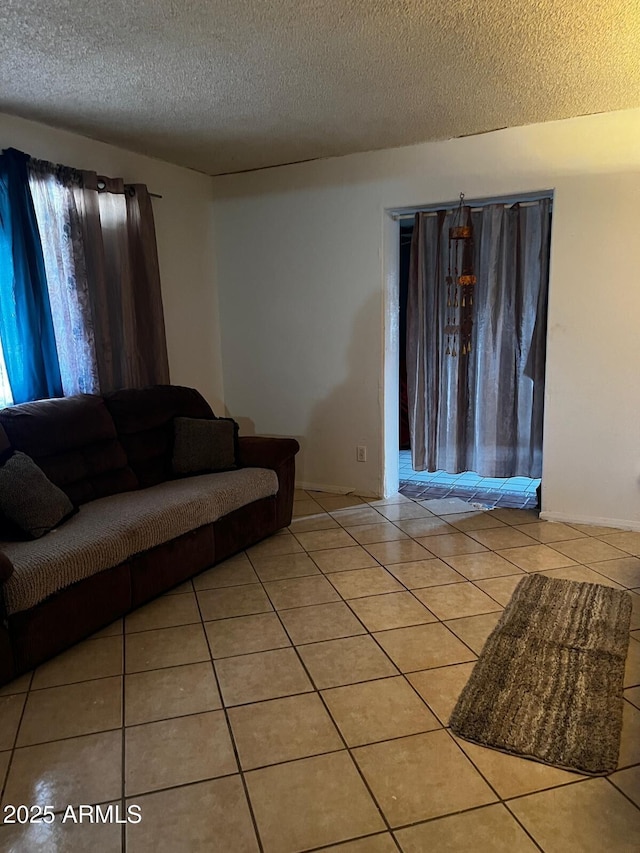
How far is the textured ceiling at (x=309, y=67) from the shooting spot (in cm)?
204

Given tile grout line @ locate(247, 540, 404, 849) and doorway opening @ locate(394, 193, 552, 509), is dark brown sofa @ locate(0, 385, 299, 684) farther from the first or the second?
doorway opening @ locate(394, 193, 552, 509)

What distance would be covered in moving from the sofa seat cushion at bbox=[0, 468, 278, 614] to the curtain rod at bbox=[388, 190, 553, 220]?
1.91 metres

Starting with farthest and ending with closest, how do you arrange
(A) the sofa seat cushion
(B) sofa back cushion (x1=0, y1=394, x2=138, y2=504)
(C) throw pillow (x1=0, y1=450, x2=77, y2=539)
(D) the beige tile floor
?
1. (B) sofa back cushion (x1=0, y1=394, x2=138, y2=504)
2. (C) throw pillow (x1=0, y1=450, x2=77, y2=539)
3. (A) the sofa seat cushion
4. (D) the beige tile floor

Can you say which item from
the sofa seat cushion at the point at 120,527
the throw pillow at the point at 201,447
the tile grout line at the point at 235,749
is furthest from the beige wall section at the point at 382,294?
the tile grout line at the point at 235,749

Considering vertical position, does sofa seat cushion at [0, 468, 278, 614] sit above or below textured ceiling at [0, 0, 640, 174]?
below

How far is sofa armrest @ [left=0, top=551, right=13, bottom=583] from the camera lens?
2.01 m

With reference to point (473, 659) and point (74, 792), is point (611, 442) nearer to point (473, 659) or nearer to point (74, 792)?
point (473, 659)

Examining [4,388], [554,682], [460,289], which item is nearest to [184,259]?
[4,388]

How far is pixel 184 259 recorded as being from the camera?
164 inches

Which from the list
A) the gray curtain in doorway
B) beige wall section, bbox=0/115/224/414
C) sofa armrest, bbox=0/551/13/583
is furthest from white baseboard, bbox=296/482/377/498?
sofa armrest, bbox=0/551/13/583

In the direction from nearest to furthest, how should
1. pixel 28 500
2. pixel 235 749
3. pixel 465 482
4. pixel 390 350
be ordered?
pixel 235 749 → pixel 28 500 → pixel 390 350 → pixel 465 482

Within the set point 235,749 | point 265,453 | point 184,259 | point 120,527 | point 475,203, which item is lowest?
point 235,749

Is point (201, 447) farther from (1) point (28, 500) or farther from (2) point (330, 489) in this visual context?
(2) point (330, 489)

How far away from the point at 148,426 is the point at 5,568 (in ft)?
4.73
